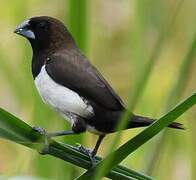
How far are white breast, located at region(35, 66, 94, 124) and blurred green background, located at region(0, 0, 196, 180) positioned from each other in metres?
0.06

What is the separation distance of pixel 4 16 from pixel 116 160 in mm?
2132

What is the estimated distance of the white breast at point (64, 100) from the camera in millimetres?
2127

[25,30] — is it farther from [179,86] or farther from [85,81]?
[179,86]

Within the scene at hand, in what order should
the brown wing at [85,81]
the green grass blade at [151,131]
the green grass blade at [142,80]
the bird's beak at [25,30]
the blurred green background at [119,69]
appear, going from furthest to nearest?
the bird's beak at [25,30]
the brown wing at [85,81]
the blurred green background at [119,69]
the green grass blade at [151,131]
the green grass blade at [142,80]

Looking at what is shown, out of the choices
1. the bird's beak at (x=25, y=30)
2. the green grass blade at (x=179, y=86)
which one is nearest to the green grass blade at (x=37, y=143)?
the green grass blade at (x=179, y=86)

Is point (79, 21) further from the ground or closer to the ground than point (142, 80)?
closer to the ground

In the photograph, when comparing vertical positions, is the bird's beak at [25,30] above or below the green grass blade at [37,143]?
below

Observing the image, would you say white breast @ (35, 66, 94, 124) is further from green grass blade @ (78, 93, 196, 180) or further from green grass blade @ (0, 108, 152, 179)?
green grass blade @ (78, 93, 196, 180)

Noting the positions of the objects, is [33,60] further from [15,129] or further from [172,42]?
[172,42]

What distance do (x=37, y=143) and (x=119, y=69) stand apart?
2.06 m

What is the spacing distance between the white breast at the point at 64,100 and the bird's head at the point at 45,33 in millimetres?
291

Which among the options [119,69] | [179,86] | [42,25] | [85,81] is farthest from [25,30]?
[119,69]

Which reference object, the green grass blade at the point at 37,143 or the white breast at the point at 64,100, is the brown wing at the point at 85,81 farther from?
the green grass blade at the point at 37,143

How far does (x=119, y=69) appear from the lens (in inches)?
139
